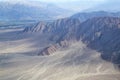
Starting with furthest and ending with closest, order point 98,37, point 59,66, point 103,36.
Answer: point 98,37
point 103,36
point 59,66

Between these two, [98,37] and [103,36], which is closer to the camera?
[103,36]

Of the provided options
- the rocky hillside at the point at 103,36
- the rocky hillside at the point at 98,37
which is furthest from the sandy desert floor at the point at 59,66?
the rocky hillside at the point at 103,36

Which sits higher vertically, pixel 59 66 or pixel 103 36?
pixel 103 36

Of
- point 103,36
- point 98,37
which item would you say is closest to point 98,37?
point 98,37

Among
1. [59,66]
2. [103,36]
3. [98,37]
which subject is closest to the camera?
[59,66]

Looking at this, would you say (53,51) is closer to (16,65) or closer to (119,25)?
(16,65)

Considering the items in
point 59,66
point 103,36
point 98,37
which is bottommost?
point 59,66

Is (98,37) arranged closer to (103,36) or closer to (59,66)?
(103,36)

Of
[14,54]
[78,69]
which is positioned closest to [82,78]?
[78,69]

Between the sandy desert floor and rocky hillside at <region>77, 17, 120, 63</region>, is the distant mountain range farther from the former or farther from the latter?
the sandy desert floor
